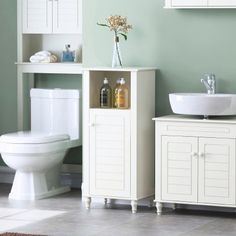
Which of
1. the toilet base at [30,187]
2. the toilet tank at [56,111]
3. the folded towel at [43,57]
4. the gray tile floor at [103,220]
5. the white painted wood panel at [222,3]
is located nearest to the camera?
the gray tile floor at [103,220]

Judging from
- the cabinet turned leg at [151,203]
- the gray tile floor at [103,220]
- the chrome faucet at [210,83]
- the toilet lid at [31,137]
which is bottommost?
the gray tile floor at [103,220]

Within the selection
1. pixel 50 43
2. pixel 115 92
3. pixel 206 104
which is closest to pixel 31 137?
pixel 115 92

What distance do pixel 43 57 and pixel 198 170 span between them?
185 centimetres

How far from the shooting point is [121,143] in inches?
232

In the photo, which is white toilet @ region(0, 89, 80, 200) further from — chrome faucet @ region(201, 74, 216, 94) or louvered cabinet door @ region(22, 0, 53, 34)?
chrome faucet @ region(201, 74, 216, 94)

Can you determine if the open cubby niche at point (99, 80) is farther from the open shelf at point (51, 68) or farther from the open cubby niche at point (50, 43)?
the open cubby niche at point (50, 43)

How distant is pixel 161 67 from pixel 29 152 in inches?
45.3

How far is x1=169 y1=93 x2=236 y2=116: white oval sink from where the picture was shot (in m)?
5.58

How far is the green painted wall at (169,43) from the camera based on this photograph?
591cm

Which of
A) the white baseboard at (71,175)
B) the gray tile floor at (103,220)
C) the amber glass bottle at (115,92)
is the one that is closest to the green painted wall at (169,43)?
the amber glass bottle at (115,92)

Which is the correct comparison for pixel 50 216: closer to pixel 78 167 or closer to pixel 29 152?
pixel 29 152

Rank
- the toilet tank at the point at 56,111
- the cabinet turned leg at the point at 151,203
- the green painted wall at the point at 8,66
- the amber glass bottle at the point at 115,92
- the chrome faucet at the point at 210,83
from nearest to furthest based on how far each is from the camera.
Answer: the chrome faucet at the point at 210,83
the amber glass bottle at the point at 115,92
the cabinet turned leg at the point at 151,203
the toilet tank at the point at 56,111
the green painted wall at the point at 8,66

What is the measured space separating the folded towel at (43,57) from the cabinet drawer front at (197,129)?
1.46 m

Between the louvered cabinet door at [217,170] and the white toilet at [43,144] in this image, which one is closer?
the louvered cabinet door at [217,170]
